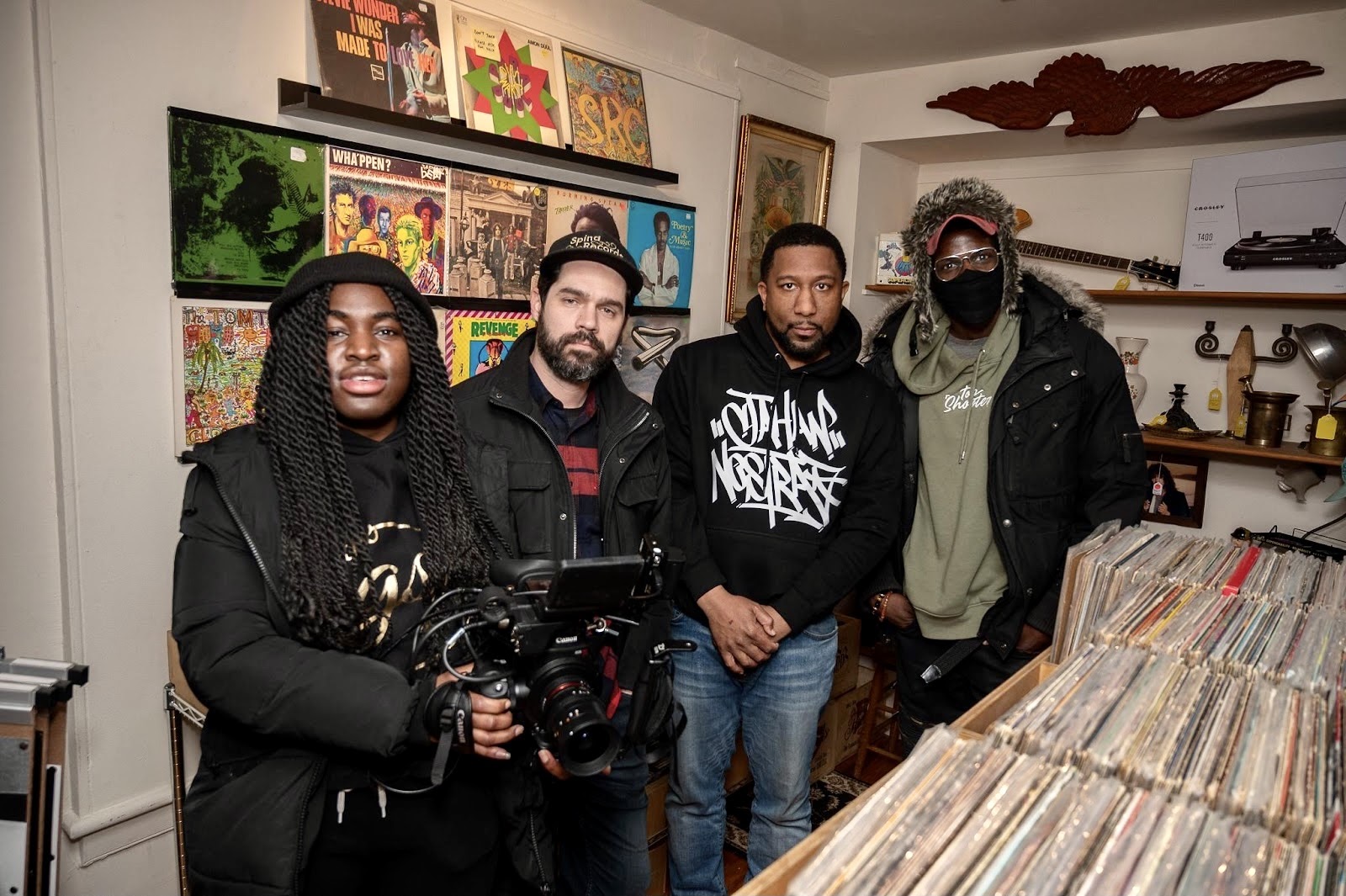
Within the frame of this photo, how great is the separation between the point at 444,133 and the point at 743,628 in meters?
1.52

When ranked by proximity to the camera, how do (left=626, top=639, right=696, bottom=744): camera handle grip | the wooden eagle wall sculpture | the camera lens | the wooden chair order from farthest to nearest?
the wooden chair < the wooden eagle wall sculpture < (left=626, top=639, right=696, bottom=744): camera handle grip < the camera lens

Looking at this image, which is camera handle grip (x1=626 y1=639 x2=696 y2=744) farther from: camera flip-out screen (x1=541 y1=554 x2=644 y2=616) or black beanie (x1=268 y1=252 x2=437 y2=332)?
black beanie (x1=268 y1=252 x2=437 y2=332)

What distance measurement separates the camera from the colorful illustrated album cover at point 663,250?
2918 millimetres

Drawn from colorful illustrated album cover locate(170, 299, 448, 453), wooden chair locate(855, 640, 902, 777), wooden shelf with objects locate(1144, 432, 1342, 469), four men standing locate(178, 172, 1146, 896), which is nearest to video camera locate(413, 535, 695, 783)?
four men standing locate(178, 172, 1146, 896)

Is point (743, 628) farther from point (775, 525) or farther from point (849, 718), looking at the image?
point (849, 718)

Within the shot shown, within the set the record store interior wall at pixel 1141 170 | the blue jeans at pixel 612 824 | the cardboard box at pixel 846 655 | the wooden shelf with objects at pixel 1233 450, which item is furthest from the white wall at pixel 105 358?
the wooden shelf with objects at pixel 1233 450

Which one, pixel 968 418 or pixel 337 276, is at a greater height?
pixel 337 276

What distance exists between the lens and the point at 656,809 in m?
2.39

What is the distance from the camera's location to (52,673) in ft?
4.04

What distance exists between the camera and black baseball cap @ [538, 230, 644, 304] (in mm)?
1710

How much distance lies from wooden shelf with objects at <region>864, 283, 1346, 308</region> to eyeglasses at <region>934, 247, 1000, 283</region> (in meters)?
1.32

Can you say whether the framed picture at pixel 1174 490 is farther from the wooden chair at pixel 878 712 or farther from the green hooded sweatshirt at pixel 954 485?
the green hooded sweatshirt at pixel 954 485

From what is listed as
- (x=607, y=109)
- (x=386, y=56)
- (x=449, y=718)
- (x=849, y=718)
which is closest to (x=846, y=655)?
(x=849, y=718)

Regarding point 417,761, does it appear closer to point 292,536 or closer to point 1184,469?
point 292,536
